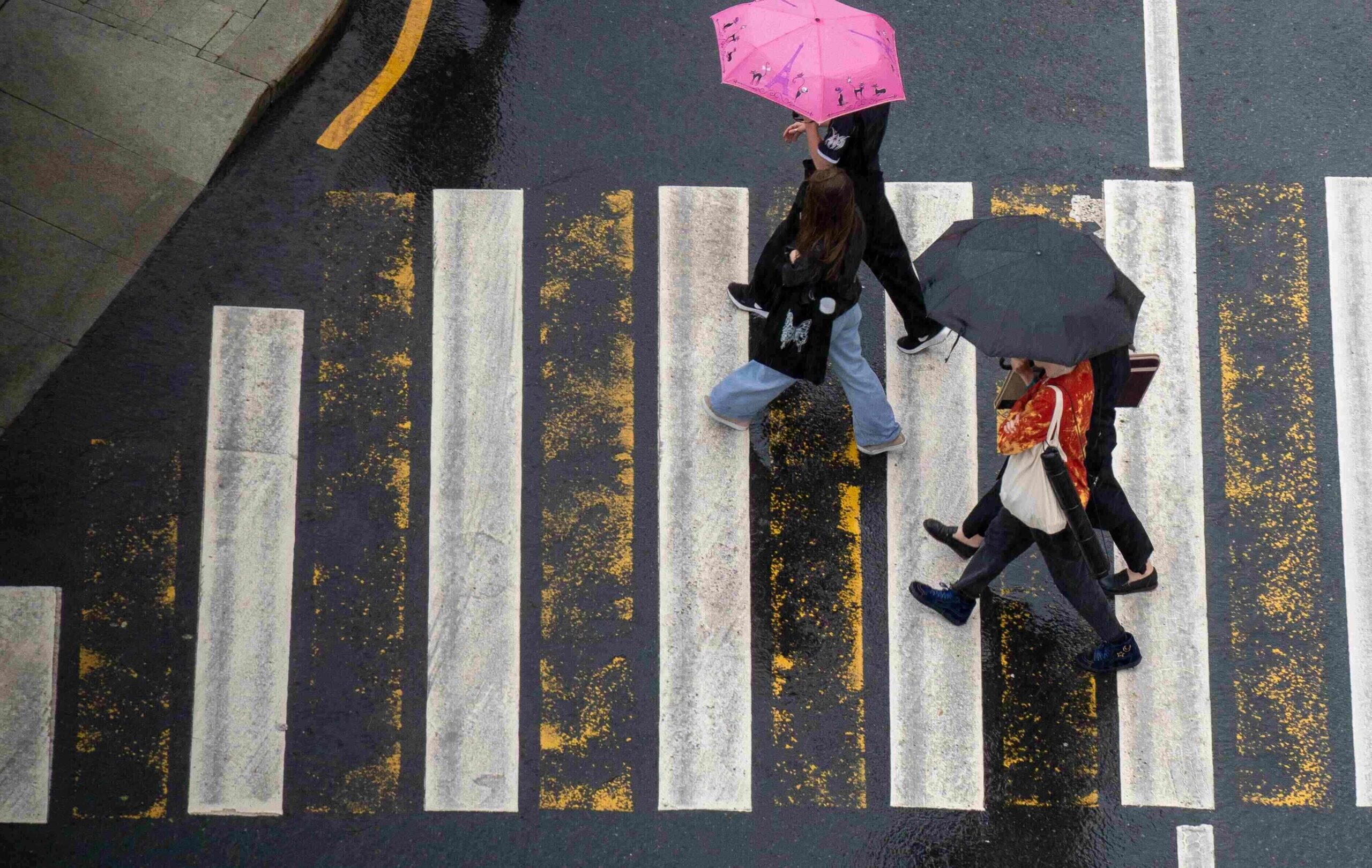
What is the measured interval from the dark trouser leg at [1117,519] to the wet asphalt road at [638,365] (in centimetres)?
62

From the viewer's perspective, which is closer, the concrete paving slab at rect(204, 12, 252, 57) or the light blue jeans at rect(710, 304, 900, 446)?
the light blue jeans at rect(710, 304, 900, 446)

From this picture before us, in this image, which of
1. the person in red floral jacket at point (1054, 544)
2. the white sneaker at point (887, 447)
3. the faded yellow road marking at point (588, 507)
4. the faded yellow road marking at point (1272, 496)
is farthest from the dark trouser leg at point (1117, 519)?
the faded yellow road marking at point (588, 507)

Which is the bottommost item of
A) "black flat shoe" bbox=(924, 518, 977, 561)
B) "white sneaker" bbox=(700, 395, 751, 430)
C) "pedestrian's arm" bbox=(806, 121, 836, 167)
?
"black flat shoe" bbox=(924, 518, 977, 561)

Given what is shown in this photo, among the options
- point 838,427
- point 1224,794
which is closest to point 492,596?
point 838,427

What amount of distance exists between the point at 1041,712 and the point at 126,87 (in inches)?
254

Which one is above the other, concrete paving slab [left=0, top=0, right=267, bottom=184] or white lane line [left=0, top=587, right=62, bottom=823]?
concrete paving slab [left=0, top=0, right=267, bottom=184]

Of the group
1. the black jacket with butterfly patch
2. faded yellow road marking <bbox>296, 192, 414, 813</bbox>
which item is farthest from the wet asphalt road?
the black jacket with butterfly patch

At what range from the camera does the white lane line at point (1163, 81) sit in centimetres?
748

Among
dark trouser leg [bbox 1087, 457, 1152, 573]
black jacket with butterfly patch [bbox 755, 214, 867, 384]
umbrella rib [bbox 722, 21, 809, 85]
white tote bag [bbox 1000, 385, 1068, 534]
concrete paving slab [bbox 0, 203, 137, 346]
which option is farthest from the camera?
concrete paving slab [bbox 0, 203, 137, 346]

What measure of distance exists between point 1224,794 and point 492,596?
403cm

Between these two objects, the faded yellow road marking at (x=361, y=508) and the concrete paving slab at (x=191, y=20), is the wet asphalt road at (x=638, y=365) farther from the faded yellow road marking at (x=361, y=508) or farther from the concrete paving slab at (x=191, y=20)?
the concrete paving slab at (x=191, y=20)

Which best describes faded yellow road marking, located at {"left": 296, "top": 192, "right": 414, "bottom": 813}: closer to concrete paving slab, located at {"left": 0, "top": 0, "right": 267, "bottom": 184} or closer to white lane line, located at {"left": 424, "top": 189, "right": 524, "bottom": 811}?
white lane line, located at {"left": 424, "top": 189, "right": 524, "bottom": 811}

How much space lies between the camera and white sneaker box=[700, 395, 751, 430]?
7.00 meters

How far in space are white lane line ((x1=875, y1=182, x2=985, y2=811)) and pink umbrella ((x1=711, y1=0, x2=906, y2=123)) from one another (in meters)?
1.13
